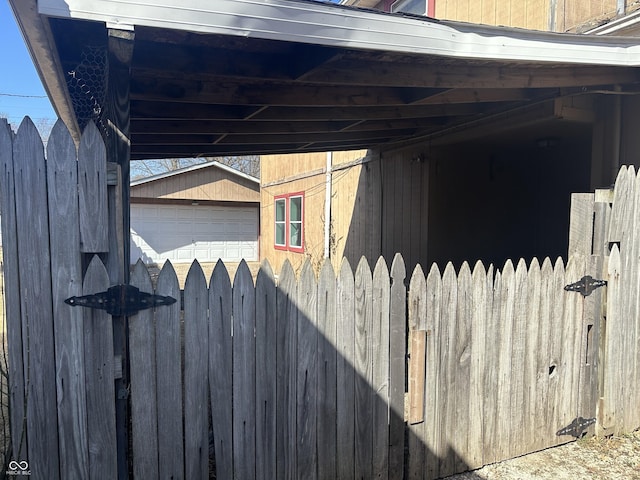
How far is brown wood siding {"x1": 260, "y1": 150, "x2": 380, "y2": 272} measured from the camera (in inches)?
294

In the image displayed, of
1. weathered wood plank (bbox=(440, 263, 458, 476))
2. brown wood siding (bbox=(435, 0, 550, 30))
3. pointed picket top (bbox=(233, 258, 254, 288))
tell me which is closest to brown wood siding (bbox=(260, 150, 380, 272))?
brown wood siding (bbox=(435, 0, 550, 30))

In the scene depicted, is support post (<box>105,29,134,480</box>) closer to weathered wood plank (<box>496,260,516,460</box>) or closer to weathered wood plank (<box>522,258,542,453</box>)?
weathered wood plank (<box>496,260,516,460</box>)

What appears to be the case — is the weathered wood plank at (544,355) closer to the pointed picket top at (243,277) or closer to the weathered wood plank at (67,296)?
the pointed picket top at (243,277)

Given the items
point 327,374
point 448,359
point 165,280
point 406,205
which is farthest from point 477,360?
point 406,205

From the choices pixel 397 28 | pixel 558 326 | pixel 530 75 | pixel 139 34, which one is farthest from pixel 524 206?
pixel 139 34

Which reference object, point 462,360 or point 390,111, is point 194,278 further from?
point 390,111

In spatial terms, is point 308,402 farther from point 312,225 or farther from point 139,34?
point 312,225

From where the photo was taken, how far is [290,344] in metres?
2.33

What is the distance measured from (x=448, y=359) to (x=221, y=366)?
1.37 m

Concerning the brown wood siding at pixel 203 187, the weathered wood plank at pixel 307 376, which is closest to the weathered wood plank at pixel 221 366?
the weathered wood plank at pixel 307 376

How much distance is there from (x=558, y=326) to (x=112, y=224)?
9.16 ft

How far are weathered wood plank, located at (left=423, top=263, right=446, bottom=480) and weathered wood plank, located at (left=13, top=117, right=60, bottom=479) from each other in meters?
1.92

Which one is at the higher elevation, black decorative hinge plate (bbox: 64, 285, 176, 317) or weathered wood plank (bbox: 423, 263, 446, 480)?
black decorative hinge plate (bbox: 64, 285, 176, 317)

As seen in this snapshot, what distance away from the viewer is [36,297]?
6.03 ft
